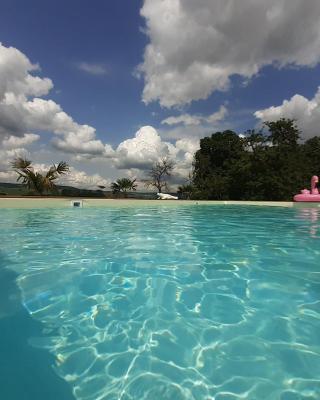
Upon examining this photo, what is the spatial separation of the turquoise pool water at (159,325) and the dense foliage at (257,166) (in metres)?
18.8

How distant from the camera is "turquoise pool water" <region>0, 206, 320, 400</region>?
1762 mm

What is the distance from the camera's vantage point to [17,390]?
170 cm

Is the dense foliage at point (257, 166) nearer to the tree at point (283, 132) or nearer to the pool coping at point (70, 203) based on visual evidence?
the tree at point (283, 132)

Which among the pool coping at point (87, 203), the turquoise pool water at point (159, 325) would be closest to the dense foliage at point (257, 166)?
the pool coping at point (87, 203)

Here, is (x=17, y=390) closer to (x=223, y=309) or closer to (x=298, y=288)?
(x=223, y=309)

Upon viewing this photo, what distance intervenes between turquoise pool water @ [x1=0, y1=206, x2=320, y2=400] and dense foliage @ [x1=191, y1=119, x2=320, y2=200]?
742 inches

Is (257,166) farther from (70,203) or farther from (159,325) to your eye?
(159,325)

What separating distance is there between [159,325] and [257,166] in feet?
73.1

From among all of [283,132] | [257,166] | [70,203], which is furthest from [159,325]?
[283,132]

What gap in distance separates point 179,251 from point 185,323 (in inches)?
98.1

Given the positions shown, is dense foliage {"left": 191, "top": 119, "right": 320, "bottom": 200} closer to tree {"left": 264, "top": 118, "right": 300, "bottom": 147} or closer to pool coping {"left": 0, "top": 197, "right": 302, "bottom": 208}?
tree {"left": 264, "top": 118, "right": 300, "bottom": 147}

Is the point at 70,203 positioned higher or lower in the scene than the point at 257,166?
lower

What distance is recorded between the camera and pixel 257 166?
23.0m

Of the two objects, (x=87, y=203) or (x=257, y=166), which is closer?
(x=87, y=203)
